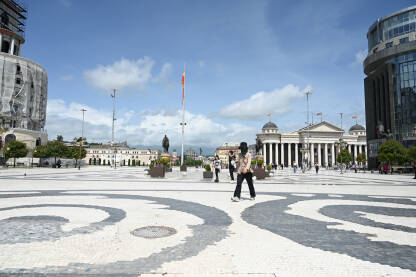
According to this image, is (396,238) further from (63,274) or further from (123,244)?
(63,274)

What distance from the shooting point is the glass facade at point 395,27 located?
54625mm

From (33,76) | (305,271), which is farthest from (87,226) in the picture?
(33,76)

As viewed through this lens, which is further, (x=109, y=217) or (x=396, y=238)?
(x=109, y=217)

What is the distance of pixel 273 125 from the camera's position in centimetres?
12619

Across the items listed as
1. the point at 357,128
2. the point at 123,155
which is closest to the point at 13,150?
the point at 123,155

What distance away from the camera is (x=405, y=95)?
173ft

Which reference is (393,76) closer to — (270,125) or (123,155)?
(270,125)

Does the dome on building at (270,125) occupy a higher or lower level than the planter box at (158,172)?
higher

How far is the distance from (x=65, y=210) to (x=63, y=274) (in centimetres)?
439

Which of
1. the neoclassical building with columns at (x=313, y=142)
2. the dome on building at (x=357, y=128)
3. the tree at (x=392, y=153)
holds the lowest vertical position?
the tree at (x=392, y=153)

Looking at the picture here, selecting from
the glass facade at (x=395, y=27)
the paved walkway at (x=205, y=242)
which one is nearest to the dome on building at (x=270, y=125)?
the glass facade at (x=395, y=27)

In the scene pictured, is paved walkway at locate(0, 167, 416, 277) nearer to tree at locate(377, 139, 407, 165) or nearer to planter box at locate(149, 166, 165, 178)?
planter box at locate(149, 166, 165, 178)

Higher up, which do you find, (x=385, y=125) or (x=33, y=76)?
(x=33, y=76)

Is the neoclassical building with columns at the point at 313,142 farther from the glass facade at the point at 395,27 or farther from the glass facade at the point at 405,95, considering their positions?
the glass facade at the point at 405,95
